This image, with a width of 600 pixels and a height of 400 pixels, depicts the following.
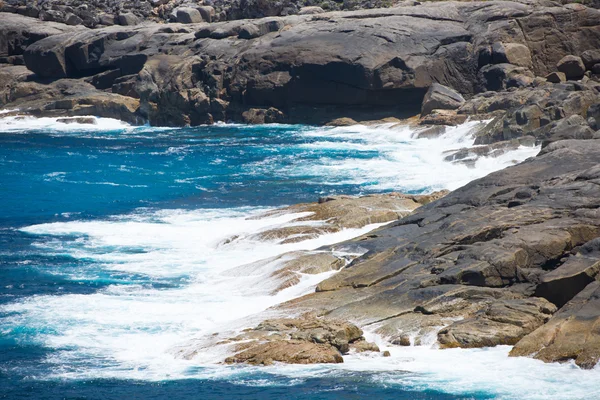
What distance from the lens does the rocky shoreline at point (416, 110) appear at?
725 inches

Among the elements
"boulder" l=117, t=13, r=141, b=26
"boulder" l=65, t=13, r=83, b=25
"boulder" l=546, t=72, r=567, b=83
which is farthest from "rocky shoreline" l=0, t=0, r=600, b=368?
"boulder" l=65, t=13, r=83, b=25

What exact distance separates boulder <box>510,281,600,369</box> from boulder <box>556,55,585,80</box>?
38.2m

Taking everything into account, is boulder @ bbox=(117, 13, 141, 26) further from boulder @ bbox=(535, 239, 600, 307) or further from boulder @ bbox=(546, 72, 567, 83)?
boulder @ bbox=(535, 239, 600, 307)

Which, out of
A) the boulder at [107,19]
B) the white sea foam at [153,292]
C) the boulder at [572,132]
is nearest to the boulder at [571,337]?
the white sea foam at [153,292]

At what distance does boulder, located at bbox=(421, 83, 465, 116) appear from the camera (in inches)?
2067

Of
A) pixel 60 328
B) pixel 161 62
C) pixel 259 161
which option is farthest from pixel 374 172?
pixel 161 62

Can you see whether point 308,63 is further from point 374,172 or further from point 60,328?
point 60,328

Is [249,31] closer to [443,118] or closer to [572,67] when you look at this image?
[443,118]

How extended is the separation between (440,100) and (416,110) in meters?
5.61

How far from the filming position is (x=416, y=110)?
5812cm

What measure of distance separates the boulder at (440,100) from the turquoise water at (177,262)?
2.05 meters

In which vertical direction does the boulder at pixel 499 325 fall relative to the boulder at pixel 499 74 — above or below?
above

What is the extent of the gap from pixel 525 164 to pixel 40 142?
39204 mm

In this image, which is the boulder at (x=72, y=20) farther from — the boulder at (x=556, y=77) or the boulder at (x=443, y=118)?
the boulder at (x=556, y=77)
